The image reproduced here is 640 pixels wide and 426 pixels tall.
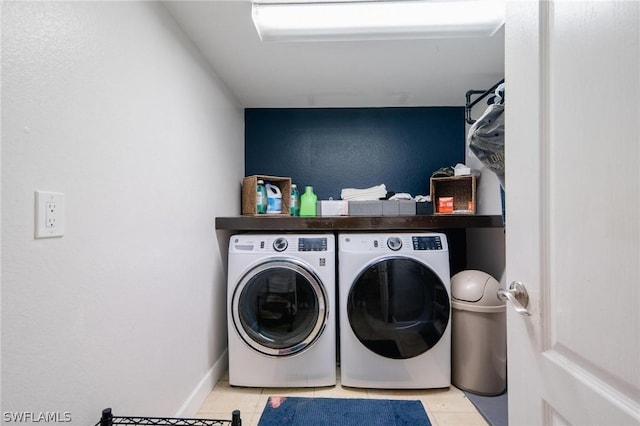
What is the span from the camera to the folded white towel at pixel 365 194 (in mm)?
2482

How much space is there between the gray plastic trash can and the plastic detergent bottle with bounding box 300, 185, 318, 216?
1.26 metres

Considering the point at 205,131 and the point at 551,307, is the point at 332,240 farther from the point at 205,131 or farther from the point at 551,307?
the point at 551,307

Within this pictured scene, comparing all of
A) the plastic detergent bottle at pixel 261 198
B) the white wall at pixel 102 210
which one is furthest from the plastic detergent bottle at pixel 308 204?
the white wall at pixel 102 210

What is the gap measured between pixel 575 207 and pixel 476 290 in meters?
1.45

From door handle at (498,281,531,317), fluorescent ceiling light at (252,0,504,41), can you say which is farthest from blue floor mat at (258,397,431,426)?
fluorescent ceiling light at (252,0,504,41)

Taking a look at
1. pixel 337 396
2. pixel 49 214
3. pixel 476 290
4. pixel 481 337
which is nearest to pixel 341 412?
pixel 337 396

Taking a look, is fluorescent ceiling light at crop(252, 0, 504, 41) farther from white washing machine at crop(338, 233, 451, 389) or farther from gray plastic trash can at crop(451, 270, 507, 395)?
gray plastic trash can at crop(451, 270, 507, 395)

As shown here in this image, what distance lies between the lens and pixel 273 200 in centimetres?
248

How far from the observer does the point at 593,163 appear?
52cm

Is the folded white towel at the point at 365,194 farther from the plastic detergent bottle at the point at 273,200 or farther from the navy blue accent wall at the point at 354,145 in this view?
the plastic detergent bottle at the point at 273,200

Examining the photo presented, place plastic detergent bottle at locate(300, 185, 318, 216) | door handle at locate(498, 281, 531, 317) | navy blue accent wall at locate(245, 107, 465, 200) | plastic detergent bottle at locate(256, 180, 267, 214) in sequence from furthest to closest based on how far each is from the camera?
navy blue accent wall at locate(245, 107, 465, 200)
plastic detergent bottle at locate(300, 185, 318, 216)
plastic detergent bottle at locate(256, 180, 267, 214)
door handle at locate(498, 281, 531, 317)

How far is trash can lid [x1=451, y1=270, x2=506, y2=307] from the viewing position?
1.80 metres

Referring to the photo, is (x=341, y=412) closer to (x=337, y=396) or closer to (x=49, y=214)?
(x=337, y=396)

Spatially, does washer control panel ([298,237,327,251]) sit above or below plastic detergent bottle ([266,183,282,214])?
below
